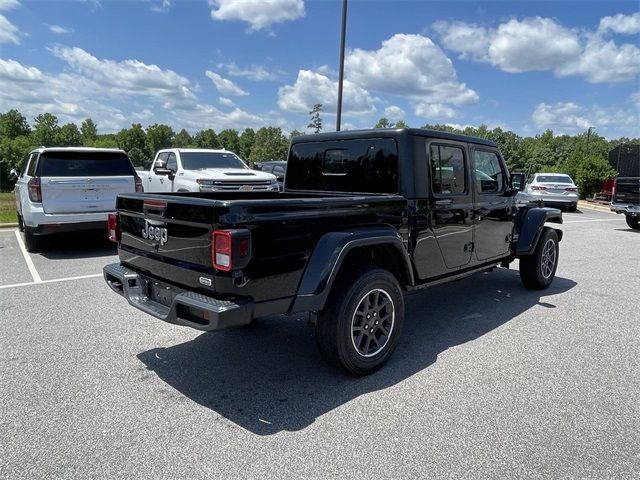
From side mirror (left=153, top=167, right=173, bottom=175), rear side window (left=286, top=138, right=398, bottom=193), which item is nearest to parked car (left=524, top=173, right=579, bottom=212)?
side mirror (left=153, top=167, right=173, bottom=175)

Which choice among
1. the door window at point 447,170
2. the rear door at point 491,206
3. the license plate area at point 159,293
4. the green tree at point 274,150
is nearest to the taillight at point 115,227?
the license plate area at point 159,293

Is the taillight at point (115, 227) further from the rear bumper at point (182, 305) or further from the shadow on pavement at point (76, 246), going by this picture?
the shadow on pavement at point (76, 246)

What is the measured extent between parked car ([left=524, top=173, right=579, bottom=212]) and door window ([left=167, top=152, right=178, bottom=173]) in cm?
1408

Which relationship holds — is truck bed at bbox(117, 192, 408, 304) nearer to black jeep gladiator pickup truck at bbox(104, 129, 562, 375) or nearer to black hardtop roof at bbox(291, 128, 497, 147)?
black jeep gladiator pickup truck at bbox(104, 129, 562, 375)

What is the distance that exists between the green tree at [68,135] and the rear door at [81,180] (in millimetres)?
98684

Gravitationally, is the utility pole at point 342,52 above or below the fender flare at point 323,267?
above

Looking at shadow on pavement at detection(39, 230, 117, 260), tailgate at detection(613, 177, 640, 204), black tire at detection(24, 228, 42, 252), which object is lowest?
shadow on pavement at detection(39, 230, 117, 260)

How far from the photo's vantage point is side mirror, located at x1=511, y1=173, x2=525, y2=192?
5704mm

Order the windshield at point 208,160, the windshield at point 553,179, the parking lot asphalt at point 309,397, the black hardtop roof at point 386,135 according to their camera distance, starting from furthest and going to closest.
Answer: the windshield at point 553,179 < the windshield at point 208,160 < the black hardtop roof at point 386,135 < the parking lot asphalt at point 309,397

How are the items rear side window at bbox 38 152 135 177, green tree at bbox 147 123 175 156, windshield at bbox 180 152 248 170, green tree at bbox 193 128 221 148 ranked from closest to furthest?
1. rear side window at bbox 38 152 135 177
2. windshield at bbox 180 152 248 170
3. green tree at bbox 147 123 175 156
4. green tree at bbox 193 128 221 148

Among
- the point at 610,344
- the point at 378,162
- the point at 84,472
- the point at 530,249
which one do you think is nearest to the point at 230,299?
the point at 84,472

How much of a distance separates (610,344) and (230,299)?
12.0 ft

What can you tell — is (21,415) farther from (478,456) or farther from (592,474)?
(592,474)

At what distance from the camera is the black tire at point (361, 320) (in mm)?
3357
